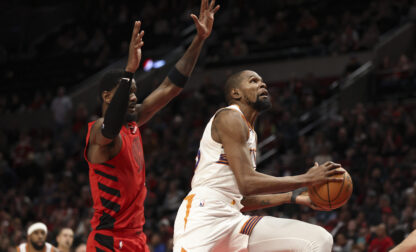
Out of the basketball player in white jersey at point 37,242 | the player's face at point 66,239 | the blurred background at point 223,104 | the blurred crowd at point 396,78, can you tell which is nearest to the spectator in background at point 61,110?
the blurred background at point 223,104

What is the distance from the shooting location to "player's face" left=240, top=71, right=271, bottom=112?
5289mm

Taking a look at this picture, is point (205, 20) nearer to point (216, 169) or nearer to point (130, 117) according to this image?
point (130, 117)

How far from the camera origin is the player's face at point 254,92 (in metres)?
5.29

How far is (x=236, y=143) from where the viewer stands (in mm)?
4938

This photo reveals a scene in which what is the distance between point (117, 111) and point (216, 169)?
1.03 m

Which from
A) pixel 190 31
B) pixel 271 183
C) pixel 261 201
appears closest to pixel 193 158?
pixel 190 31

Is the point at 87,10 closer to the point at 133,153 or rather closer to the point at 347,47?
the point at 347,47

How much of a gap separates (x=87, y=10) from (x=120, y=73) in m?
21.4

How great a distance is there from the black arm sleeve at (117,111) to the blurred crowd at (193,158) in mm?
6455

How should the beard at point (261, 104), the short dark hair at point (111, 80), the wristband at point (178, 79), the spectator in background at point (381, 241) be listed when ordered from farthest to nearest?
1. the spectator in background at point (381, 241)
2. the wristband at point (178, 79)
3. the beard at point (261, 104)
4. the short dark hair at point (111, 80)

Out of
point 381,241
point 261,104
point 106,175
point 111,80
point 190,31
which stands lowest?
point 381,241

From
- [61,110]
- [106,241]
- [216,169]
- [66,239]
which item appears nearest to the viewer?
[106,241]

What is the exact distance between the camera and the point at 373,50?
56.1ft

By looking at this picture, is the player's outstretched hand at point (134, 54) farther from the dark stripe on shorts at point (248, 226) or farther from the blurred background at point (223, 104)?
the blurred background at point (223, 104)
